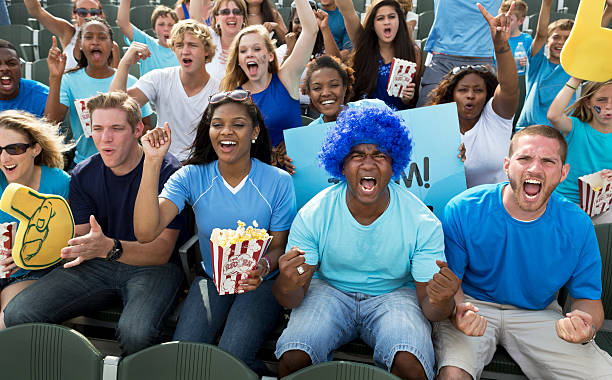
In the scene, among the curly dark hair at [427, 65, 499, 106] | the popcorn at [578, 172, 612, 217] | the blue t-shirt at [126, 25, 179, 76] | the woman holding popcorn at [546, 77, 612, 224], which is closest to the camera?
the popcorn at [578, 172, 612, 217]

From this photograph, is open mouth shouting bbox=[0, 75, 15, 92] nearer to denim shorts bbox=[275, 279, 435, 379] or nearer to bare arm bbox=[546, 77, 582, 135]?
denim shorts bbox=[275, 279, 435, 379]

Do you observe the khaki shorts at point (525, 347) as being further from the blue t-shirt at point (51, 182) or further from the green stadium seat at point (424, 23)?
the green stadium seat at point (424, 23)

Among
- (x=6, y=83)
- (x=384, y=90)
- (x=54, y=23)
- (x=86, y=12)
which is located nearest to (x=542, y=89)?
(x=384, y=90)

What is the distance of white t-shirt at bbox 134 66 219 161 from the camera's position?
11.8 feet

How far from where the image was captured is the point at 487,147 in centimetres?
309

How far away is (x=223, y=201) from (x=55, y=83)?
74.9 inches

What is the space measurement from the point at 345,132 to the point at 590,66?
4.26 feet

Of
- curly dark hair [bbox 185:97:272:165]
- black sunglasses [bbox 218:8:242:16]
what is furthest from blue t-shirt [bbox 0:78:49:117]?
curly dark hair [bbox 185:97:272:165]

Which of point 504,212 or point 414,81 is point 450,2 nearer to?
point 414,81

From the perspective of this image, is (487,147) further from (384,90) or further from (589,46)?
(384,90)

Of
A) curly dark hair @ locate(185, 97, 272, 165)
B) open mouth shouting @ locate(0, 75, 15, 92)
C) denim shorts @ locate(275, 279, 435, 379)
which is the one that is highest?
open mouth shouting @ locate(0, 75, 15, 92)

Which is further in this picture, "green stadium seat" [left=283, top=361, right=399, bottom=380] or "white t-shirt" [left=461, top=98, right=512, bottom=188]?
"white t-shirt" [left=461, top=98, right=512, bottom=188]

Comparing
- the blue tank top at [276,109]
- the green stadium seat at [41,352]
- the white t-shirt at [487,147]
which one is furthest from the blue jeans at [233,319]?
the white t-shirt at [487,147]

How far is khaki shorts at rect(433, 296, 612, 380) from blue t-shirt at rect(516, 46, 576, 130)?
6.37 feet
